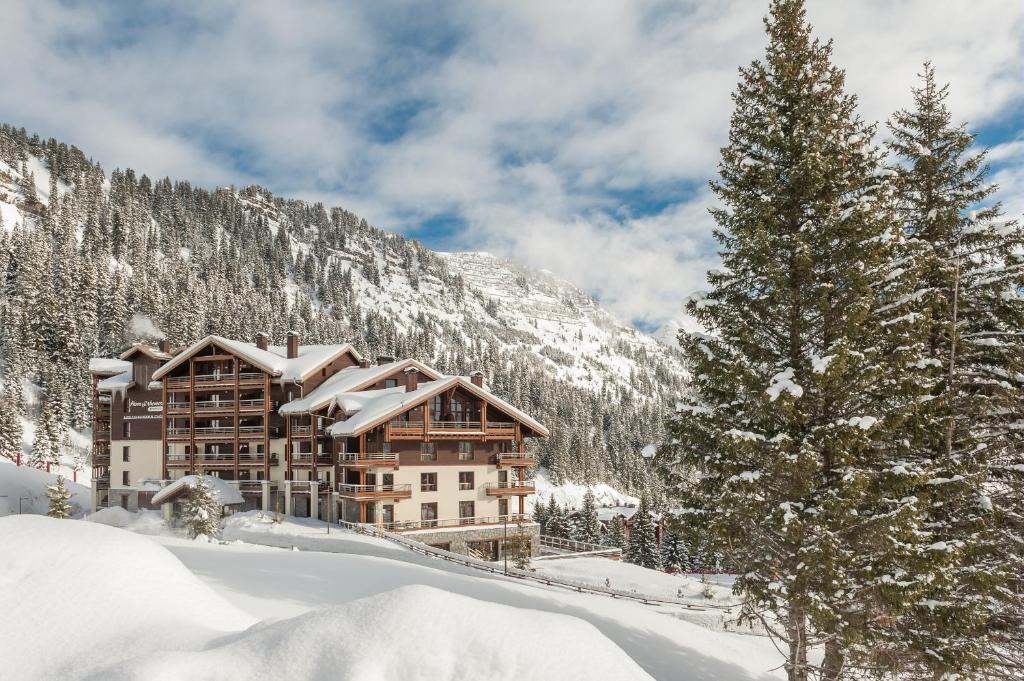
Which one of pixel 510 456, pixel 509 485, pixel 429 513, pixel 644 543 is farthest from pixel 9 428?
pixel 644 543

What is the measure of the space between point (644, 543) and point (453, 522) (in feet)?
111

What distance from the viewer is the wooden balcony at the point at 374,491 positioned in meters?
37.2

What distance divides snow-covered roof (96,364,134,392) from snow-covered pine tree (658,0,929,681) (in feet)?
167

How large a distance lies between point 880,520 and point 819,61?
32.3 feet

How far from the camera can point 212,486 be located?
4172 cm

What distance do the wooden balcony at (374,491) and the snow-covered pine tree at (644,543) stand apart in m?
36.7

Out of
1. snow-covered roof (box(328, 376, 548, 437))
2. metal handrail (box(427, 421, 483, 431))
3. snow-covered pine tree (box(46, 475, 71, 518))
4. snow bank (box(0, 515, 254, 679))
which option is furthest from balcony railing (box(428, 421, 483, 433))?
snow bank (box(0, 515, 254, 679))

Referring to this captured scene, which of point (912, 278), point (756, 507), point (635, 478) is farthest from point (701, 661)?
point (635, 478)

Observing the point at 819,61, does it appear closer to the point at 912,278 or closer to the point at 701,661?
the point at 912,278

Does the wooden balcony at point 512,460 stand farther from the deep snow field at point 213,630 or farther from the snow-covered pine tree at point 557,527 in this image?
the deep snow field at point 213,630

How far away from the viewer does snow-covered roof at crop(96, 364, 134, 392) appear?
164 feet

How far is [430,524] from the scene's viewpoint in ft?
131

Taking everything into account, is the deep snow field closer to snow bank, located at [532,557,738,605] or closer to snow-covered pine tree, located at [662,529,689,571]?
snow bank, located at [532,557,738,605]

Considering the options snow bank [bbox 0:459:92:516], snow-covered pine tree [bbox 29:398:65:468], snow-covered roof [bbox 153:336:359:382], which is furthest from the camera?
snow-covered pine tree [bbox 29:398:65:468]
